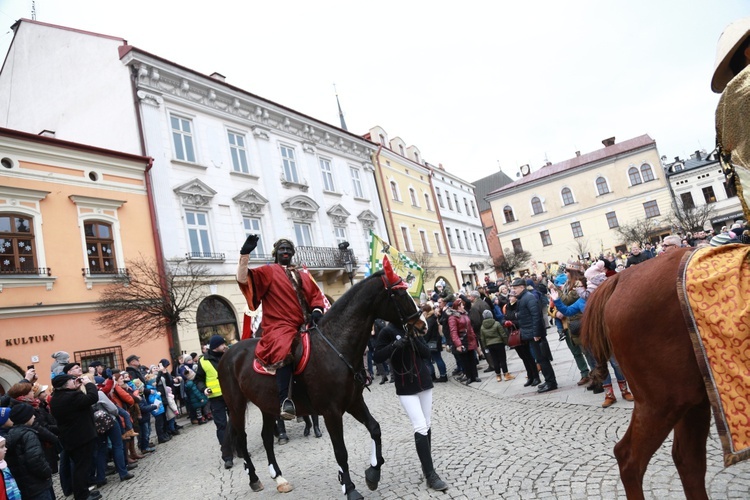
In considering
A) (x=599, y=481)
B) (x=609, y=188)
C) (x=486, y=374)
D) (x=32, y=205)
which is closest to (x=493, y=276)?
(x=609, y=188)

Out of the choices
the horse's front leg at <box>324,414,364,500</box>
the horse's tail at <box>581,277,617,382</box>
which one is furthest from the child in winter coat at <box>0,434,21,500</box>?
the horse's tail at <box>581,277,617,382</box>

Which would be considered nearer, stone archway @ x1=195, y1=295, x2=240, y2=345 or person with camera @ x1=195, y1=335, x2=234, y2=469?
person with camera @ x1=195, y1=335, x2=234, y2=469

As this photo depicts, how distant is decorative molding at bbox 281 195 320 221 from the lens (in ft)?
75.8

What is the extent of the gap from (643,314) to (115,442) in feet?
28.3

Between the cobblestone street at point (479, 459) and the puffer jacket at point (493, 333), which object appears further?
the puffer jacket at point (493, 333)

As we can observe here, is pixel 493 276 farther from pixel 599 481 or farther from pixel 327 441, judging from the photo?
pixel 599 481

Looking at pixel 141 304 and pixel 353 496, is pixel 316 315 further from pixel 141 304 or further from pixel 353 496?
pixel 141 304

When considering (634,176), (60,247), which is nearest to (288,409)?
(60,247)

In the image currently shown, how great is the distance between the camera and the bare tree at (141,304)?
13.8 m

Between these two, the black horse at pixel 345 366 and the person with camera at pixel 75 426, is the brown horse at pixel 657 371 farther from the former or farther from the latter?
the person with camera at pixel 75 426

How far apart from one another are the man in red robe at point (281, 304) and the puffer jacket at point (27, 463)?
2.79 m

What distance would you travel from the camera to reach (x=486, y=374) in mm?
12633

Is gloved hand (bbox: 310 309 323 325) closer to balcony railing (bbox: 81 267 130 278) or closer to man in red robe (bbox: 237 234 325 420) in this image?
man in red robe (bbox: 237 234 325 420)

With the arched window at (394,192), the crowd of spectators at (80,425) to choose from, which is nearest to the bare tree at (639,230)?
the arched window at (394,192)
